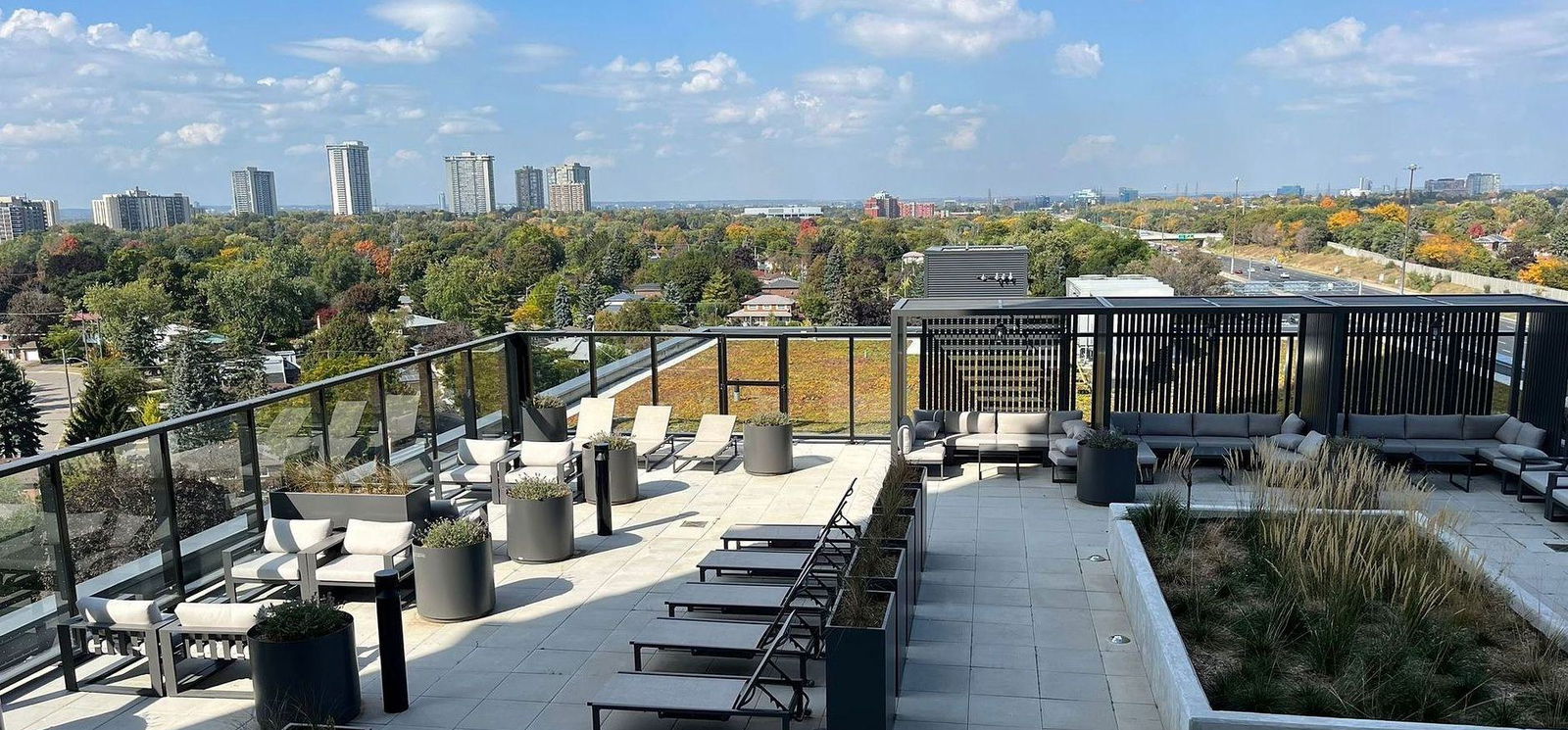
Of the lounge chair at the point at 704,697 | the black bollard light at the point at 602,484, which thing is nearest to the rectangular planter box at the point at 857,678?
the lounge chair at the point at 704,697

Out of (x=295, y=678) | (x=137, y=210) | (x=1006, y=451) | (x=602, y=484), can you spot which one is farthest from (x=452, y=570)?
(x=137, y=210)

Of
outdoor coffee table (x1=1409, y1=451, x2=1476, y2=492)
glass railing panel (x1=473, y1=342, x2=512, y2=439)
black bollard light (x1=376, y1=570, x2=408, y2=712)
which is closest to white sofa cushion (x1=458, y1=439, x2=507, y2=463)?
glass railing panel (x1=473, y1=342, x2=512, y2=439)

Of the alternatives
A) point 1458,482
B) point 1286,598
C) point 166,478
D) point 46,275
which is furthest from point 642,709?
point 46,275

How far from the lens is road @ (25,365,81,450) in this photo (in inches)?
2297

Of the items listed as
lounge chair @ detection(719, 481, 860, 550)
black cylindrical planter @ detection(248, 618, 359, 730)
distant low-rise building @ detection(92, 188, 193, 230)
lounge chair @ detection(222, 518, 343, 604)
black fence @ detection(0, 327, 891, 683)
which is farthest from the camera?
distant low-rise building @ detection(92, 188, 193, 230)

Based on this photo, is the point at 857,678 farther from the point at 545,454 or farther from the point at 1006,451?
the point at 1006,451

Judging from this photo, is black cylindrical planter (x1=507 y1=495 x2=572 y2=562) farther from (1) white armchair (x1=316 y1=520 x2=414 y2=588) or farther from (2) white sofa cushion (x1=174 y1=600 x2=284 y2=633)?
(2) white sofa cushion (x1=174 y1=600 x2=284 y2=633)

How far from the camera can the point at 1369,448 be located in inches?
379

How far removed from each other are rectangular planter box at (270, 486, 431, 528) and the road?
185 ft

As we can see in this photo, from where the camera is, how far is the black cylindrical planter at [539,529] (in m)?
7.93

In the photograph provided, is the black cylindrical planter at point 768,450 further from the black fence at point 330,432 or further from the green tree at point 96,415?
the green tree at point 96,415

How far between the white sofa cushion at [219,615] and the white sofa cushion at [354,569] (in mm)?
1214

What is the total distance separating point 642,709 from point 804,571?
1346mm

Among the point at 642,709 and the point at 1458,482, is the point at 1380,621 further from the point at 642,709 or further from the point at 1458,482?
the point at 1458,482
